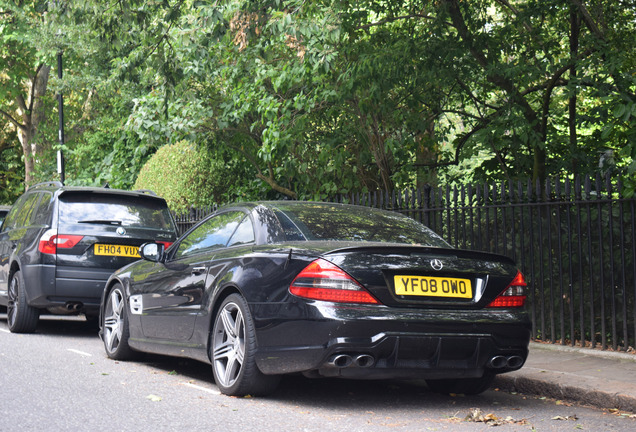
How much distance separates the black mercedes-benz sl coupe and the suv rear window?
4024 millimetres

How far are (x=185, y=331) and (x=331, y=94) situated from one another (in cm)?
647

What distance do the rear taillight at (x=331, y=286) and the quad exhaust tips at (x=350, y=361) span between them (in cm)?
35

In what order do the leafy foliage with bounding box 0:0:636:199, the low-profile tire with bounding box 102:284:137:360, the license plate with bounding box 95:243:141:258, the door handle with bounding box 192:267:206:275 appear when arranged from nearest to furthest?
the door handle with bounding box 192:267:206:275, the low-profile tire with bounding box 102:284:137:360, the license plate with bounding box 95:243:141:258, the leafy foliage with bounding box 0:0:636:199

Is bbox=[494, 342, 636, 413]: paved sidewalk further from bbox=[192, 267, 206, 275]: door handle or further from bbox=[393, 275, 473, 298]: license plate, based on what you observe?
bbox=[192, 267, 206, 275]: door handle

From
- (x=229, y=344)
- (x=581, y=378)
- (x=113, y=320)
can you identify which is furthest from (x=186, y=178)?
(x=581, y=378)

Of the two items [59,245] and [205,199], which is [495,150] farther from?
[205,199]

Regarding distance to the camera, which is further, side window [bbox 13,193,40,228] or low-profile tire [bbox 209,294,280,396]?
side window [bbox 13,193,40,228]

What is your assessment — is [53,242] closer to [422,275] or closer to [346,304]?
[346,304]

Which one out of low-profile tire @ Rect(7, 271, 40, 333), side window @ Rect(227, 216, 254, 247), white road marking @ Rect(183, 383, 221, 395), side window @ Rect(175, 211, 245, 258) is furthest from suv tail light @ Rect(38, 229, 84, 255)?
side window @ Rect(227, 216, 254, 247)

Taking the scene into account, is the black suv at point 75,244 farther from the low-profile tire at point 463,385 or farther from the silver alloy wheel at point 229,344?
the low-profile tire at point 463,385

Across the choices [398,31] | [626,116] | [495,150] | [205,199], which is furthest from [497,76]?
[205,199]

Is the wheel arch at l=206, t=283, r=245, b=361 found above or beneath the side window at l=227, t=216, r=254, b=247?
beneath

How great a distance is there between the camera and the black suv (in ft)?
33.2

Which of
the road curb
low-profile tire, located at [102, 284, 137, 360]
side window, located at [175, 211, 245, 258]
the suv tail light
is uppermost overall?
side window, located at [175, 211, 245, 258]
